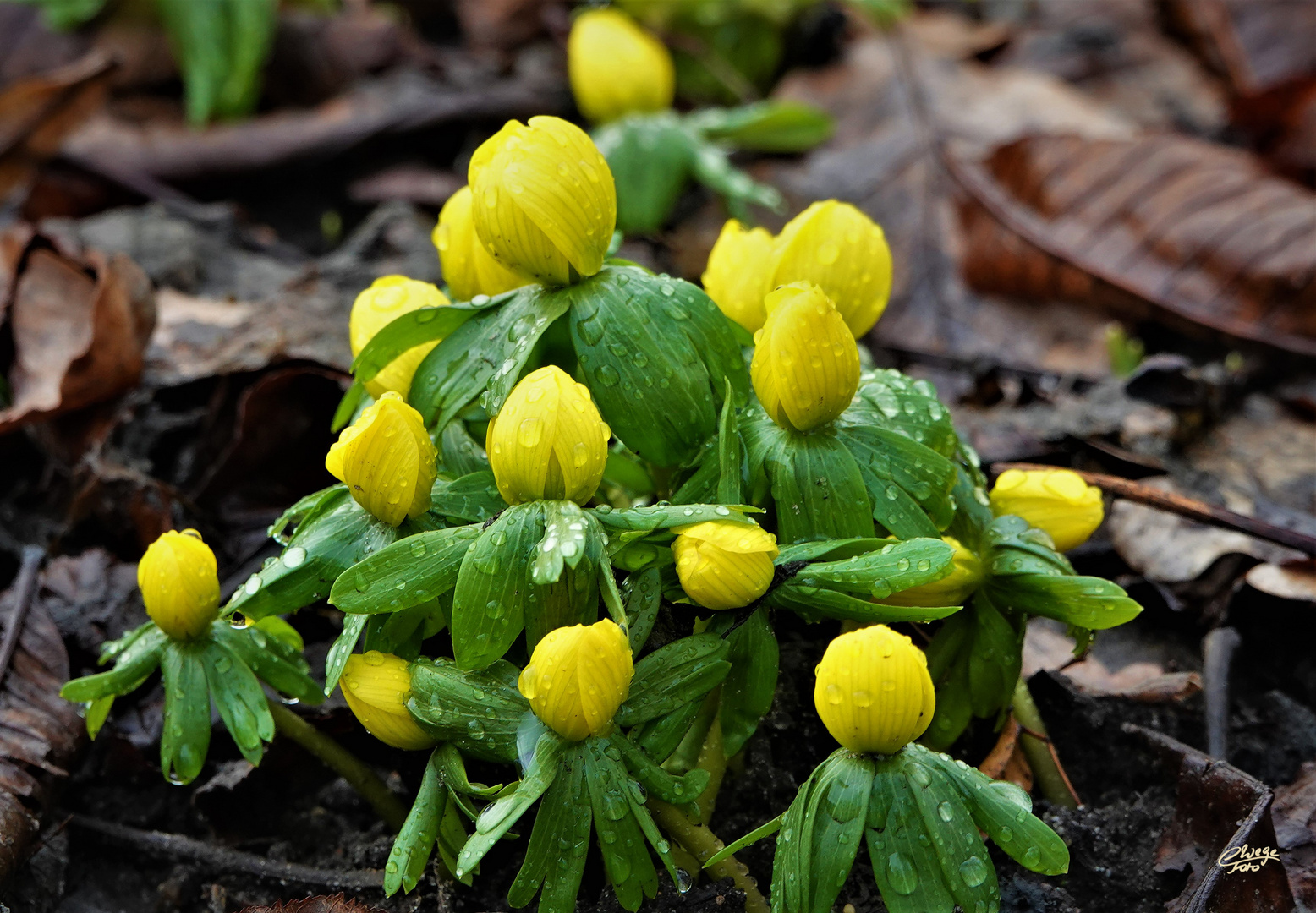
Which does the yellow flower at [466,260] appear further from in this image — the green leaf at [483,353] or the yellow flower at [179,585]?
the yellow flower at [179,585]

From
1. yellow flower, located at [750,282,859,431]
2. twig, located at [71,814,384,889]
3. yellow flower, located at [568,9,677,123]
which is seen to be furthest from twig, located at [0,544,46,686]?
yellow flower, located at [568,9,677,123]

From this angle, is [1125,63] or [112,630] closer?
[112,630]

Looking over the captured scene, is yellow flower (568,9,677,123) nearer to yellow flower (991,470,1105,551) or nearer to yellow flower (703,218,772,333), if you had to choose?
yellow flower (703,218,772,333)

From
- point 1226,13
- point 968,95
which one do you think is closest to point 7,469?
point 968,95

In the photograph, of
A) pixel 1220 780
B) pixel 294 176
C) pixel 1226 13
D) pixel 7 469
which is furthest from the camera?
pixel 1226 13

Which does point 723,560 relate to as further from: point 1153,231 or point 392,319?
point 1153,231

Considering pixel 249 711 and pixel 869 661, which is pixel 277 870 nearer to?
pixel 249 711

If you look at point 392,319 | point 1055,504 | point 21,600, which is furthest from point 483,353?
point 21,600

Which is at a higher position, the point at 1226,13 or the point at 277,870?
the point at 1226,13
